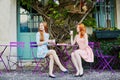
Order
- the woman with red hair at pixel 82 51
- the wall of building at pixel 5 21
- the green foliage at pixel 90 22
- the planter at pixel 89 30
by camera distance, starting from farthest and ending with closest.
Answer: the planter at pixel 89 30
the green foliage at pixel 90 22
the wall of building at pixel 5 21
the woman with red hair at pixel 82 51

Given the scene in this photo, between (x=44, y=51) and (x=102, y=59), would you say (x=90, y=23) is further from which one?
(x=44, y=51)

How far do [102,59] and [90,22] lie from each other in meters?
1.54

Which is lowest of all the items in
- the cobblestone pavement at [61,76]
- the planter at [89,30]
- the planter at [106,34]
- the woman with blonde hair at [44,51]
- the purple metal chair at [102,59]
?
the cobblestone pavement at [61,76]

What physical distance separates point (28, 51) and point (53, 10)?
5.67 ft

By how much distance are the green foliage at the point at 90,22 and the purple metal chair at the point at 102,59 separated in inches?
37.3

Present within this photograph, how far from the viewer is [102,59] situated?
9.39 meters

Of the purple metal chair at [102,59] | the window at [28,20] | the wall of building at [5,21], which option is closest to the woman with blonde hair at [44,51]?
the purple metal chair at [102,59]

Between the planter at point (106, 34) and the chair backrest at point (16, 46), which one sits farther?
the planter at point (106, 34)

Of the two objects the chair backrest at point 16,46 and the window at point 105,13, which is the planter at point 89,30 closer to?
the window at point 105,13

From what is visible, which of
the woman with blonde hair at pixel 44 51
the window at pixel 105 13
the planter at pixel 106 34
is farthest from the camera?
the window at pixel 105 13

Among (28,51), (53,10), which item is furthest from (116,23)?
(28,51)

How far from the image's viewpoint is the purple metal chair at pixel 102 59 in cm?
930

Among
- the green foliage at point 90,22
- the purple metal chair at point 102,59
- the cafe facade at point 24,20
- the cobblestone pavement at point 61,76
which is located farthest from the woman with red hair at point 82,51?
the cafe facade at point 24,20

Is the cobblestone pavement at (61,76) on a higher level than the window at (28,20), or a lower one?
lower
